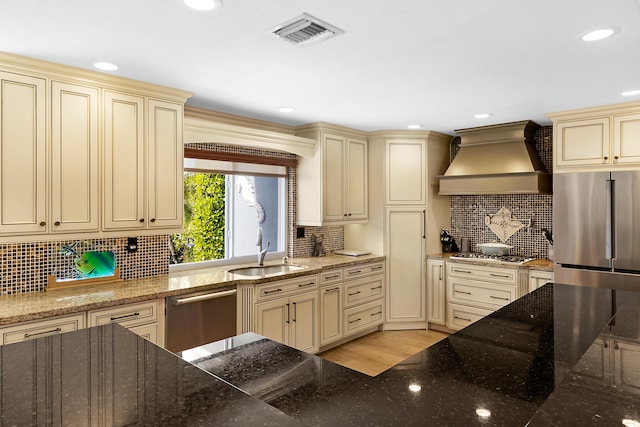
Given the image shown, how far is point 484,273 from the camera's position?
14.2 feet

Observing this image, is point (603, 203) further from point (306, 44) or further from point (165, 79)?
point (165, 79)

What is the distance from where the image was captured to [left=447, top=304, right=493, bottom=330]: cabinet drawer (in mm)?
4419

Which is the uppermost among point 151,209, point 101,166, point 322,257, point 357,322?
point 101,166

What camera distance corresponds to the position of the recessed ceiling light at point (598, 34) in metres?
2.02

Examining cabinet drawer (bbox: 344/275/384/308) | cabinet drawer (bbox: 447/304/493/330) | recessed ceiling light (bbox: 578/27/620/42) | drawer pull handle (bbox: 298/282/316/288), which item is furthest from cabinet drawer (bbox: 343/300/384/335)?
recessed ceiling light (bbox: 578/27/620/42)

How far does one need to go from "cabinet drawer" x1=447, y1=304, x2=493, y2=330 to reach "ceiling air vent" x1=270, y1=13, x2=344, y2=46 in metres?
3.42

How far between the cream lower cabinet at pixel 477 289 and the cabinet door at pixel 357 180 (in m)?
1.16

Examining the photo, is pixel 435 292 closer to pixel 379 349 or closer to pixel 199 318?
pixel 379 349

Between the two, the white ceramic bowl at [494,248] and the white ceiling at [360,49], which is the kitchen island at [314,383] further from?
the white ceramic bowl at [494,248]

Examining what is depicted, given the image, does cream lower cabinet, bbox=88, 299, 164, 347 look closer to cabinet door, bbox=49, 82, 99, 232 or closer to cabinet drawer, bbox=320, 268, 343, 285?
cabinet door, bbox=49, 82, 99, 232

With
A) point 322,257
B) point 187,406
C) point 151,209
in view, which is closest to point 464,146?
point 322,257

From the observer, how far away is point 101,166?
2.75 m

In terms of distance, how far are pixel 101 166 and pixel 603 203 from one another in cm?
391

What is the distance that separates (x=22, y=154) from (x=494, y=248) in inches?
171
